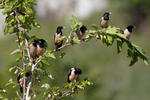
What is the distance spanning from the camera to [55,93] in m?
5.61

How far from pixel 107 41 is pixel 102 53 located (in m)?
35.4

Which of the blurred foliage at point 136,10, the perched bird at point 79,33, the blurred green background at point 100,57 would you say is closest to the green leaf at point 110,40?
the perched bird at point 79,33

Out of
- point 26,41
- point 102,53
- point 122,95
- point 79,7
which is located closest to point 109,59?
point 102,53

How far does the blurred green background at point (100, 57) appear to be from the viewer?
18688mm

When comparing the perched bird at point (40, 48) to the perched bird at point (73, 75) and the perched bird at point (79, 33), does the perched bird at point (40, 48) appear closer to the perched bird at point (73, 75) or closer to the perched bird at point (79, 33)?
the perched bird at point (79, 33)

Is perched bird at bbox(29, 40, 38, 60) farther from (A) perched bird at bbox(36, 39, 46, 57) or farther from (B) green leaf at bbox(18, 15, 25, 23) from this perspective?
(B) green leaf at bbox(18, 15, 25, 23)

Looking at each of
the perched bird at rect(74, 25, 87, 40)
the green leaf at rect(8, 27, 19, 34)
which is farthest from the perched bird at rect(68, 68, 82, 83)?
the green leaf at rect(8, 27, 19, 34)

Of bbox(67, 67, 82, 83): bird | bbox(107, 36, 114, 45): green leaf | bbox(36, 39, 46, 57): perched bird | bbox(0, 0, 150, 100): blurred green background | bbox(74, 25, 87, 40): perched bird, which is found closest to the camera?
bbox(107, 36, 114, 45): green leaf

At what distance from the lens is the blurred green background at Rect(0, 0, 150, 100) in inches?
736

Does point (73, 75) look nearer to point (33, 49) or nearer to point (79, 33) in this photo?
point (79, 33)

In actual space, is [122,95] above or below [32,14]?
below

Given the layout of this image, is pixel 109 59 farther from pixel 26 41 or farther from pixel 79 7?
pixel 26 41

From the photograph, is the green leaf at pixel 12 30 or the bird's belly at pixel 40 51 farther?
the bird's belly at pixel 40 51

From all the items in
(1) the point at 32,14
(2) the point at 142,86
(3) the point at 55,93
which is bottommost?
(2) the point at 142,86
